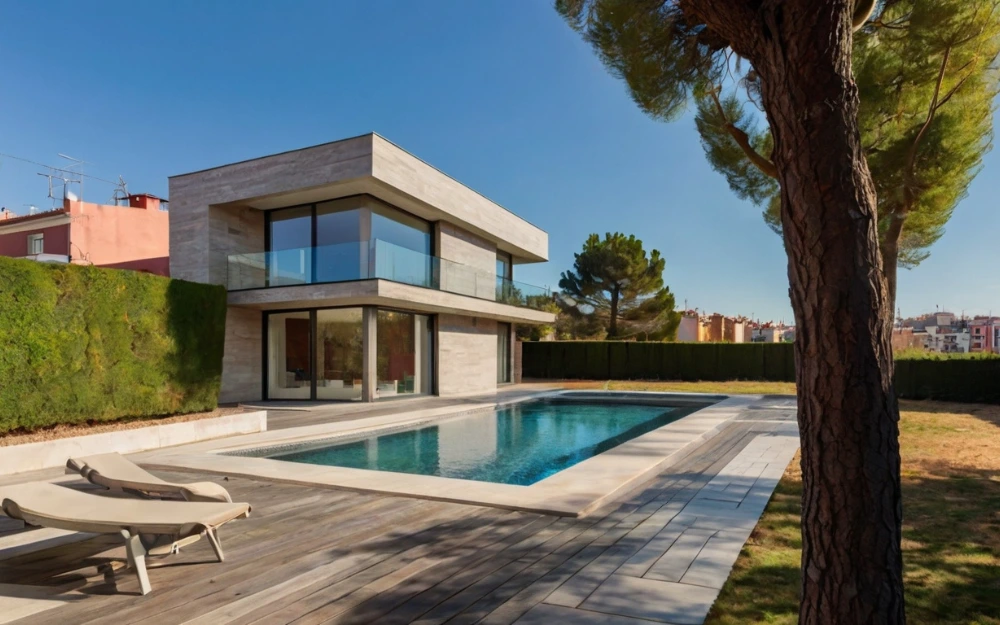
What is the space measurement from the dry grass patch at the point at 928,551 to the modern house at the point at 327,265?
35.5 feet

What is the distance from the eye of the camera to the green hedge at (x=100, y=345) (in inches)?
311

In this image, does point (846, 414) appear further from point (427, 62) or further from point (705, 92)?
point (427, 62)

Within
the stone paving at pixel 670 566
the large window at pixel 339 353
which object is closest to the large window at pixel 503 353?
the large window at pixel 339 353

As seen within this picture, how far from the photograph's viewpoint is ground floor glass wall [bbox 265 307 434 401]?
50.9ft

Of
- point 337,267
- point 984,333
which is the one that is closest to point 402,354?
point 337,267

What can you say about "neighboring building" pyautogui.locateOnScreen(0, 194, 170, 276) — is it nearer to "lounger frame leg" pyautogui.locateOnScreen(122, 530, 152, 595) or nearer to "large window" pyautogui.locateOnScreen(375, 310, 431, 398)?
"large window" pyautogui.locateOnScreen(375, 310, 431, 398)

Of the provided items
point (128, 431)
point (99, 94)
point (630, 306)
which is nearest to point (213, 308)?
point (128, 431)

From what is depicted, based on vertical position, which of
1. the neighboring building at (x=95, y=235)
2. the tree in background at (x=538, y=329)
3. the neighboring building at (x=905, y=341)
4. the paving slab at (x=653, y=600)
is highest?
the neighboring building at (x=95, y=235)

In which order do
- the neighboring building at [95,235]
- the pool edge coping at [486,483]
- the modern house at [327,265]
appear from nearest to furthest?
the pool edge coping at [486,483]
the modern house at [327,265]
the neighboring building at [95,235]

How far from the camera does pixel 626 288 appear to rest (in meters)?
34.8

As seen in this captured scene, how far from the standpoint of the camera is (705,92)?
6426 mm

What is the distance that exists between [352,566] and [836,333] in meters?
3.16

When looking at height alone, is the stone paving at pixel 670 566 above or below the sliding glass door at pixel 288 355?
below

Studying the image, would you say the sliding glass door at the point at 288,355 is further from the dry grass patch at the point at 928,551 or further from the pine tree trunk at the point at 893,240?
the pine tree trunk at the point at 893,240
